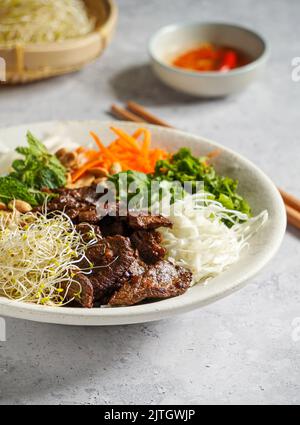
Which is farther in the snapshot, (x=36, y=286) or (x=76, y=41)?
(x=76, y=41)

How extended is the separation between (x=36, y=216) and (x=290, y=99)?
2877mm

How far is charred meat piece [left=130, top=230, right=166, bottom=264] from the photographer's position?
314cm

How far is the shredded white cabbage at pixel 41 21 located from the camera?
17.7 ft

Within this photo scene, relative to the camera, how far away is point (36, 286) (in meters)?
2.99

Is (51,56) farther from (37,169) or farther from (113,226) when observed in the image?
(113,226)

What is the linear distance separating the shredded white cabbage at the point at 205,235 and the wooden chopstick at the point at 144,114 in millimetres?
1326

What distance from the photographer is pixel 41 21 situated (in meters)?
5.48

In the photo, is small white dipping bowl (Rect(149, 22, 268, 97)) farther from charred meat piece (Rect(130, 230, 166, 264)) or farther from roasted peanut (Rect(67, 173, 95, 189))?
charred meat piece (Rect(130, 230, 166, 264))

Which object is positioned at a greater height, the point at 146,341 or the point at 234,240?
the point at 234,240

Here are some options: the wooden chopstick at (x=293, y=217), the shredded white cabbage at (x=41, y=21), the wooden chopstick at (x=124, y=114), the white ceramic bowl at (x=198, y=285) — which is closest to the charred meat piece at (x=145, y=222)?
the white ceramic bowl at (x=198, y=285)

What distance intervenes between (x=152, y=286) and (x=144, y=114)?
2195 mm

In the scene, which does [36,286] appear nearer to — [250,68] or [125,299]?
[125,299]

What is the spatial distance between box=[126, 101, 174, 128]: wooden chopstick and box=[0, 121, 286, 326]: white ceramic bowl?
0.59m

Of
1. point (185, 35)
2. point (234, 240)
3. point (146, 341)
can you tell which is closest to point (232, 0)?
point (185, 35)
